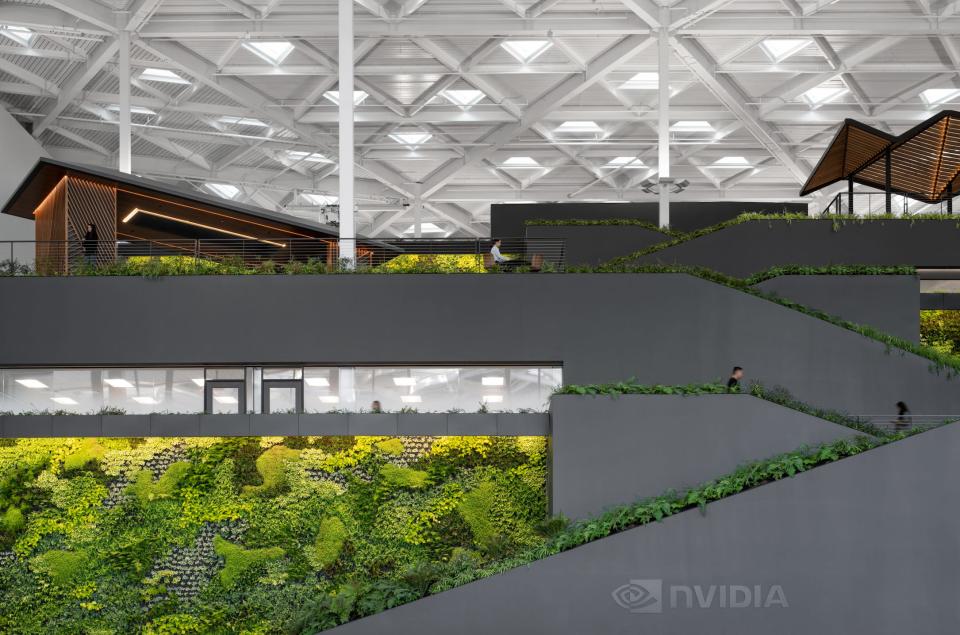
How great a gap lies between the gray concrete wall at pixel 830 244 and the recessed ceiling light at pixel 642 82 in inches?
392

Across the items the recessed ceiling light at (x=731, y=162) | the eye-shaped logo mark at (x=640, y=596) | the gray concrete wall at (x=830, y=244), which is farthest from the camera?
the recessed ceiling light at (x=731, y=162)

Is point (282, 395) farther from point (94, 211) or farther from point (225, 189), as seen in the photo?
point (225, 189)

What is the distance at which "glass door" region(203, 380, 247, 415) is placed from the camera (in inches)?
763

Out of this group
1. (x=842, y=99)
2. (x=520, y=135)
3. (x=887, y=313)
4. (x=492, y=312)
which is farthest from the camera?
(x=520, y=135)

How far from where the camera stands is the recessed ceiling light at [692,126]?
3694cm

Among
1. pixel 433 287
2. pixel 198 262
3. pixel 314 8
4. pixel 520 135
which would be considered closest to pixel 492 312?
pixel 433 287

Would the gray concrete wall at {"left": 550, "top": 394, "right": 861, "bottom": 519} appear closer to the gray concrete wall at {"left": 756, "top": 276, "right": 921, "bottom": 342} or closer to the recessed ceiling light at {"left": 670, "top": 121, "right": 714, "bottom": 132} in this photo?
the gray concrete wall at {"left": 756, "top": 276, "right": 921, "bottom": 342}

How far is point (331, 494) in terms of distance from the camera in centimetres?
1892

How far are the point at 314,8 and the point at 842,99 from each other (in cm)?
1782

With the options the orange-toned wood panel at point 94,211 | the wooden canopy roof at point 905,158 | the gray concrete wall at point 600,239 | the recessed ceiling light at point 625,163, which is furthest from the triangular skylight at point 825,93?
the orange-toned wood panel at point 94,211

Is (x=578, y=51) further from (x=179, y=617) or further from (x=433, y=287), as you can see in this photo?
(x=179, y=617)

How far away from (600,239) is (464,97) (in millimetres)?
9531

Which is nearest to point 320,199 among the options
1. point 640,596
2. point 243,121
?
point 243,121

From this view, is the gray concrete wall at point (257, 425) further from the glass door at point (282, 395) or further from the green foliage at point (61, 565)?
the green foliage at point (61, 565)
